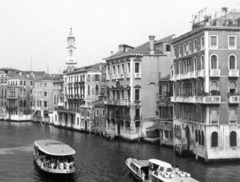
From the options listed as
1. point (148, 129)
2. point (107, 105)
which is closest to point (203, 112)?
point (148, 129)

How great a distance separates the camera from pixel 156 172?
26047 millimetres

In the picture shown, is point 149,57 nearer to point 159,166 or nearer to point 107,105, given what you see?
point 107,105

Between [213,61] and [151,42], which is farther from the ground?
[151,42]

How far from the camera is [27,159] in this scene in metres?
37.2

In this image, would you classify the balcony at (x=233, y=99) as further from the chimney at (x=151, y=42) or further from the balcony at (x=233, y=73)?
the chimney at (x=151, y=42)

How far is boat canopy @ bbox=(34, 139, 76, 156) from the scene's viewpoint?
3000cm

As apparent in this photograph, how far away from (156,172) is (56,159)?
8634 millimetres

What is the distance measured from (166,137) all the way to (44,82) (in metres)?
47.3

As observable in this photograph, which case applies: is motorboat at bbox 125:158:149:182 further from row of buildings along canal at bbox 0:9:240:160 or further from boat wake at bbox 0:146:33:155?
boat wake at bbox 0:146:33:155

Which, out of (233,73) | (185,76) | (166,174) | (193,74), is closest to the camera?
(166,174)

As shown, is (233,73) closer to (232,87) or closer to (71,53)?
(232,87)

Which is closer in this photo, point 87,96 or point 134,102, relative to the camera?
point 134,102

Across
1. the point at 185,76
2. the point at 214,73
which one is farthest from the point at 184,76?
the point at 214,73

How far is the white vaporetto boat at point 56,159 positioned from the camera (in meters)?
29.0
